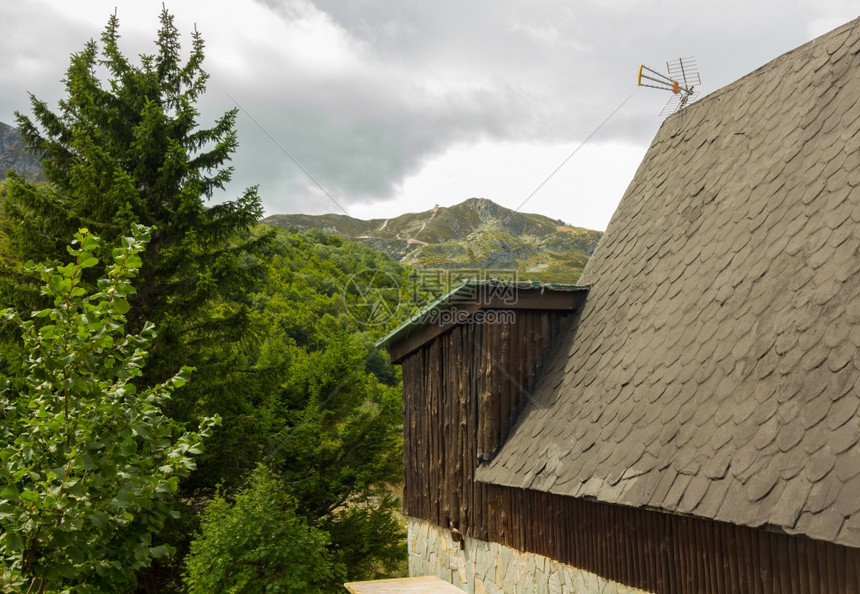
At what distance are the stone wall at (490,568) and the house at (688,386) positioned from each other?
0.09 ft

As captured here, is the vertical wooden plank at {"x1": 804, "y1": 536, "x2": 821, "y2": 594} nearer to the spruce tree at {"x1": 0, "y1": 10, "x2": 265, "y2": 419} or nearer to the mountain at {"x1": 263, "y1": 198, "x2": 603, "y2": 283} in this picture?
the spruce tree at {"x1": 0, "y1": 10, "x2": 265, "y2": 419}

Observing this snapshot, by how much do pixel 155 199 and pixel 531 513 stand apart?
1059 centimetres

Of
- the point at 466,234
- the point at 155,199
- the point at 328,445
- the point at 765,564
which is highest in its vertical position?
the point at 466,234

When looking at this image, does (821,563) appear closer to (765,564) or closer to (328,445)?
(765,564)

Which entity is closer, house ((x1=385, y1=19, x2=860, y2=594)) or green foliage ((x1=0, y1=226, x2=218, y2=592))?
green foliage ((x1=0, y1=226, x2=218, y2=592))

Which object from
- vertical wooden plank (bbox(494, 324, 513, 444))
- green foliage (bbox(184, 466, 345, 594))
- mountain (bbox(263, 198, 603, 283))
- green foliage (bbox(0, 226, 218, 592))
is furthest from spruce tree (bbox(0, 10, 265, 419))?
mountain (bbox(263, 198, 603, 283))

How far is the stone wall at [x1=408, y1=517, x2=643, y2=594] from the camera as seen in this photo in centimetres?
600

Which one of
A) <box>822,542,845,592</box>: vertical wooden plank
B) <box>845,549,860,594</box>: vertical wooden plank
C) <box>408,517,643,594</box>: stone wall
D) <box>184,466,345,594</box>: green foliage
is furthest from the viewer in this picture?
<box>184,466,345,594</box>: green foliage

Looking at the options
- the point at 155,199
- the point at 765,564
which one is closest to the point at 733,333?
the point at 765,564

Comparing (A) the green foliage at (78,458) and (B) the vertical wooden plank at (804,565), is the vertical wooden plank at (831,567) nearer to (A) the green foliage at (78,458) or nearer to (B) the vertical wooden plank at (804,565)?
(B) the vertical wooden plank at (804,565)

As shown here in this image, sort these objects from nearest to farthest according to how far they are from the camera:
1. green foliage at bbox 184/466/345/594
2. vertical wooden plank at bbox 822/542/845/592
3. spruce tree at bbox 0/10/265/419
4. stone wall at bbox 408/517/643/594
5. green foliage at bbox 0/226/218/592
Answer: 1. green foliage at bbox 0/226/218/592
2. vertical wooden plank at bbox 822/542/845/592
3. stone wall at bbox 408/517/643/594
4. green foliage at bbox 184/466/345/594
5. spruce tree at bbox 0/10/265/419

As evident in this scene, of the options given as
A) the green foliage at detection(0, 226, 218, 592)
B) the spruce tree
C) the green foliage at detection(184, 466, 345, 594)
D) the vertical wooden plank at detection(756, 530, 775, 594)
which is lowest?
the green foliage at detection(184, 466, 345, 594)

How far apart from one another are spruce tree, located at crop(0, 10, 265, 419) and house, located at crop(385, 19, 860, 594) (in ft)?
19.0

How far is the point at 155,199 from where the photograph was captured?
13.6m
